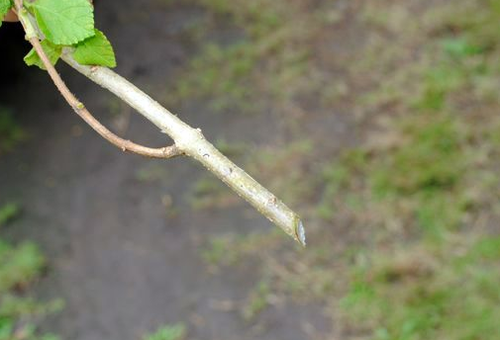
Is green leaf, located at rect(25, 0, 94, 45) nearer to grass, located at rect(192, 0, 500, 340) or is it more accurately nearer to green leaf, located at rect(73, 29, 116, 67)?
green leaf, located at rect(73, 29, 116, 67)

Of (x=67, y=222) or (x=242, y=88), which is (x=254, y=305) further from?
(x=242, y=88)

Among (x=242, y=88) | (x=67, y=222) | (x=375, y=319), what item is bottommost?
(x=375, y=319)

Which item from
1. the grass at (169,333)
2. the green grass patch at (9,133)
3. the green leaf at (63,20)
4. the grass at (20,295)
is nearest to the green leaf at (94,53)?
the green leaf at (63,20)

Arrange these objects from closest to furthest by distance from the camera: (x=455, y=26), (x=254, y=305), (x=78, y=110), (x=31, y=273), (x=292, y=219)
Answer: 1. (x=292, y=219)
2. (x=78, y=110)
3. (x=254, y=305)
4. (x=31, y=273)
5. (x=455, y=26)

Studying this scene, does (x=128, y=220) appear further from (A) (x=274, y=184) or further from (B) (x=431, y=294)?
(B) (x=431, y=294)

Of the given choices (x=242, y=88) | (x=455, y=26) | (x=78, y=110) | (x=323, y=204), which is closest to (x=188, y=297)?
(x=323, y=204)

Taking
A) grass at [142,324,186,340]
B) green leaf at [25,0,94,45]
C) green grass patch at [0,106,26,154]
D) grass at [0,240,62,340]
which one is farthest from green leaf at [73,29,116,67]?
green grass patch at [0,106,26,154]

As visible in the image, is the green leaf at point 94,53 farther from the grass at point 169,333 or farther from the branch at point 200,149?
the grass at point 169,333
